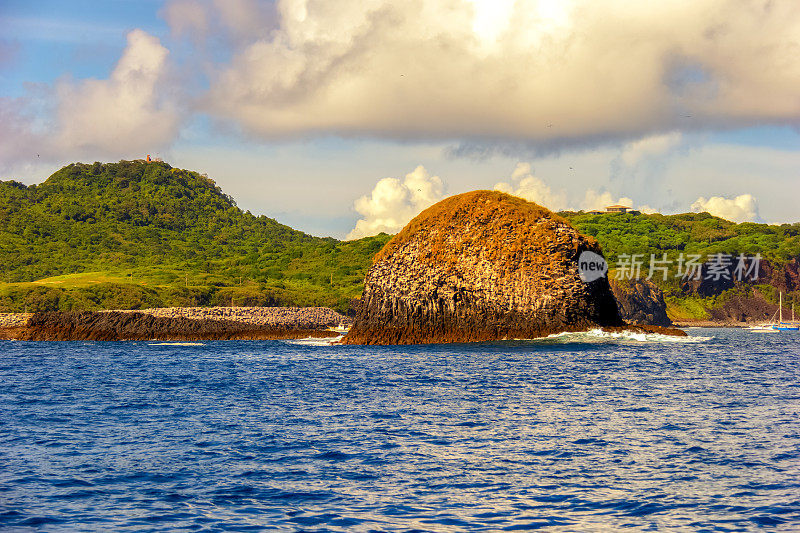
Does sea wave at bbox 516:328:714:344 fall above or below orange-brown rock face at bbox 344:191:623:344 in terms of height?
below

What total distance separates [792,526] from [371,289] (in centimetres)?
6344

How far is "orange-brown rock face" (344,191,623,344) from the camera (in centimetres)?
6831

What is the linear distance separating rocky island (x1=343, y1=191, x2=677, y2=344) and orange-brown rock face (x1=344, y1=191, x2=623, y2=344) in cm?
9

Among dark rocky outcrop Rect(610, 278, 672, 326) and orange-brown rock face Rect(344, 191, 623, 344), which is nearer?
orange-brown rock face Rect(344, 191, 623, 344)

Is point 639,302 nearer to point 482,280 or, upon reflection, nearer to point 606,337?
point 606,337

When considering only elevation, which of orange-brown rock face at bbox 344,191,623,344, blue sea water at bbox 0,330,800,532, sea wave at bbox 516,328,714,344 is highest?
orange-brown rock face at bbox 344,191,623,344

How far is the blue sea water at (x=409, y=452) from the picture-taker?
15266 millimetres

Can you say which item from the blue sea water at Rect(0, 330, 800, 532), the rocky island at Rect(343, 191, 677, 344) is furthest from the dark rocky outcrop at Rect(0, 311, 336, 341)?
the blue sea water at Rect(0, 330, 800, 532)

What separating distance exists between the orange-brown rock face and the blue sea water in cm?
2516

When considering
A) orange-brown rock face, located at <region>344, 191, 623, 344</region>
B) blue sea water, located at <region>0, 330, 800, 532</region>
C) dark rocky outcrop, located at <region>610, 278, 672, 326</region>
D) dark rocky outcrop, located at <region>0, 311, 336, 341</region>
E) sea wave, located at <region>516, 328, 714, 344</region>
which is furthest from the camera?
dark rocky outcrop, located at <region>610, 278, 672, 326</region>

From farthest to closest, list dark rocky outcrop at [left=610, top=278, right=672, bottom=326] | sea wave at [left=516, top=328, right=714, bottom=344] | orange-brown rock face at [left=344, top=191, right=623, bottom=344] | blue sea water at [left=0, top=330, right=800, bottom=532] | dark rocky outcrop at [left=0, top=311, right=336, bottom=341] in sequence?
1. dark rocky outcrop at [left=610, top=278, right=672, bottom=326]
2. dark rocky outcrop at [left=0, top=311, right=336, bottom=341]
3. orange-brown rock face at [left=344, top=191, right=623, bottom=344]
4. sea wave at [left=516, top=328, right=714, bottom=344]
5. blue sea water at [left=0, top=330, right=800, bottom=532]

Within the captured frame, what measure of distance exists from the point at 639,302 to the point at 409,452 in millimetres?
164936

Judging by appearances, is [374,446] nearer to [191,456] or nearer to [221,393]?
[191,456]

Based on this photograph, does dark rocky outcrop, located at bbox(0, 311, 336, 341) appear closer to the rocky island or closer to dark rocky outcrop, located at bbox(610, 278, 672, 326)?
the rocky island
